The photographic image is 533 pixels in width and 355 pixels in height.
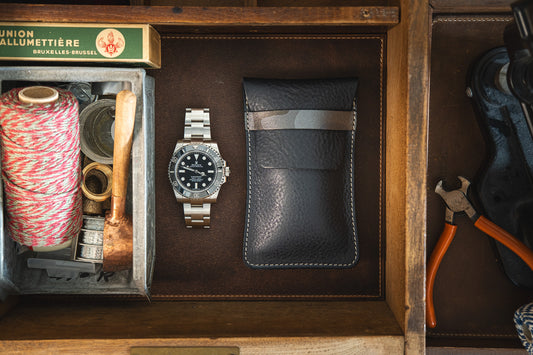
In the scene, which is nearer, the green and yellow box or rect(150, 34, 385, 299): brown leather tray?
the green and yellow box

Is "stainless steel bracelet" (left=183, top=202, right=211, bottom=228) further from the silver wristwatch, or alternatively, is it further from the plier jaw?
the plier jaw

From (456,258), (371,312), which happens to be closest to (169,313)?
(371,312)

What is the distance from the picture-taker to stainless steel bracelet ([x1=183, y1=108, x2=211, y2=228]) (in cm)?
127

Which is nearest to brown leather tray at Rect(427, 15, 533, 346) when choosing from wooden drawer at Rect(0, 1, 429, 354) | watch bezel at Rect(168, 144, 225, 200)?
wooden drawer at Rect(0, 1, 429, 354)

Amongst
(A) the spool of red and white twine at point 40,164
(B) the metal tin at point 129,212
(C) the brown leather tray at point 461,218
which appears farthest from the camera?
(C) the brown leather tray at point 461,218

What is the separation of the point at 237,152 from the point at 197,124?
15cm

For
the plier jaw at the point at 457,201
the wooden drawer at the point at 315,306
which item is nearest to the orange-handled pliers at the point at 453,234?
the plier jaw at the point at 457,201

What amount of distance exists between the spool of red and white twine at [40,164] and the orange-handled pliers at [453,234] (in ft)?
3.32

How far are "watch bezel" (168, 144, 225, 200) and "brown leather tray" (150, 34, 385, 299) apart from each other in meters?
0.05

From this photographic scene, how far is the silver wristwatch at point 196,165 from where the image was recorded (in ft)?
4.12

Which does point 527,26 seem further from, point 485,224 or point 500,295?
point 500,295

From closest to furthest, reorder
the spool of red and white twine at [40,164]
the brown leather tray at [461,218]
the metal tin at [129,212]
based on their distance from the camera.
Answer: the spool of red and white twine at [40,164] < the metal tin at [129,212] < the brown leather tray at [461,218]

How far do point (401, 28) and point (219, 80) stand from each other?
0.54 m

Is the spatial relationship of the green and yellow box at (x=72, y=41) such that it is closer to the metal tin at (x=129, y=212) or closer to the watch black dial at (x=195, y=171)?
the metal tin at (x=129, y=212)
